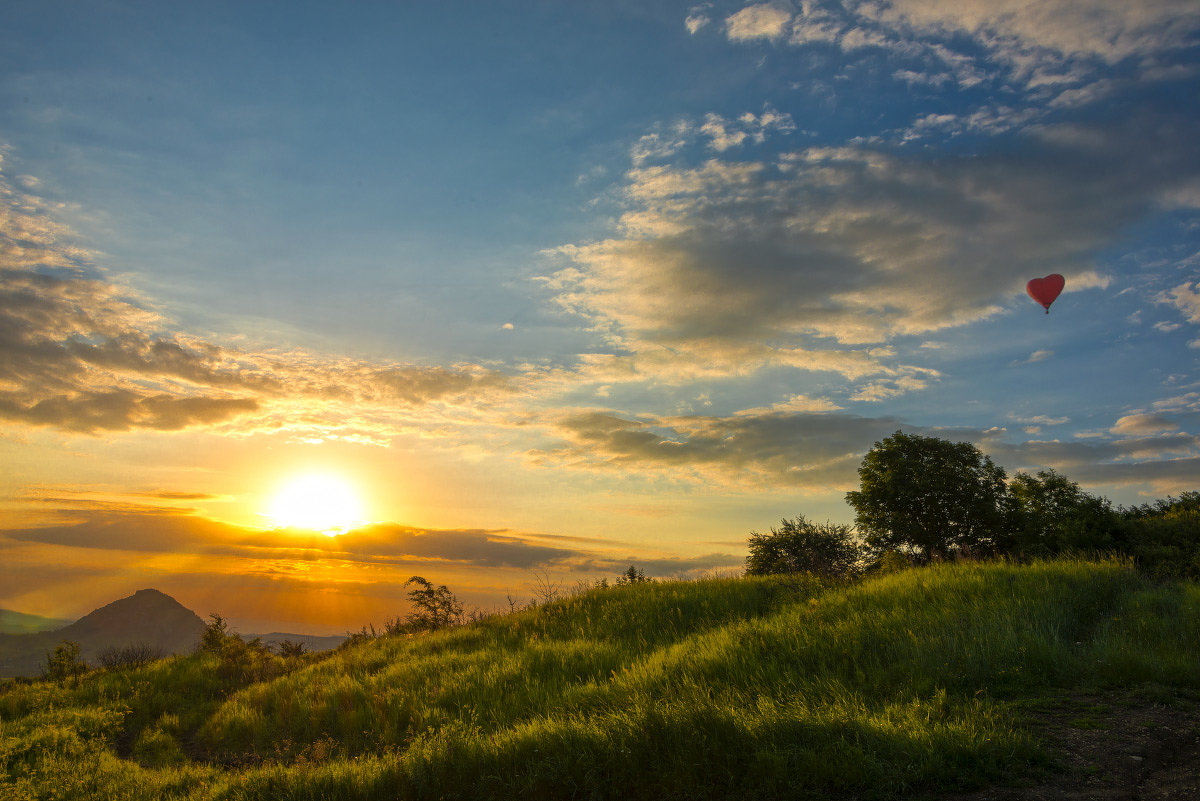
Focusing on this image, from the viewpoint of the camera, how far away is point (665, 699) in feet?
28.6

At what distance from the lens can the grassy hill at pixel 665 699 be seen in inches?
265

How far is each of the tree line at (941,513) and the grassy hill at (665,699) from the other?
20.1m

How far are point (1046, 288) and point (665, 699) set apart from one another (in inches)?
987

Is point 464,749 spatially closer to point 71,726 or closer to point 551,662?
point 551,662

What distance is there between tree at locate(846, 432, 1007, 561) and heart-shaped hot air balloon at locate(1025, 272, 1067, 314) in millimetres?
16310

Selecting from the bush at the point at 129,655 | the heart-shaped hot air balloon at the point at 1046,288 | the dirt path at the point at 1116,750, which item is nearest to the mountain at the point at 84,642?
the bush at the point at 129,655

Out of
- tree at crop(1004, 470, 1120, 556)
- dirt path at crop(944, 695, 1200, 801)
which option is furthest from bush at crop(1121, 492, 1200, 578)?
dirt path at crop(944, 695, 1200, 801)

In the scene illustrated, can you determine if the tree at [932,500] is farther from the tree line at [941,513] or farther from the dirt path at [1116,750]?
the dirt path at [1116,750]

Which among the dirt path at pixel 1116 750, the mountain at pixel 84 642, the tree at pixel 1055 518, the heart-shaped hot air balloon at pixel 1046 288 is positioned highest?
the heart-shaped hot air balloon at pixel 1046 288

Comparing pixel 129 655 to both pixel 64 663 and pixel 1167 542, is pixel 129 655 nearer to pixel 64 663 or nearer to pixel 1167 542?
pixel 64 663

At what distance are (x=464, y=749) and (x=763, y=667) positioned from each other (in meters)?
4.79

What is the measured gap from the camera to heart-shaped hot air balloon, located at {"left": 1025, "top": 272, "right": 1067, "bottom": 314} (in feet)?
82.4

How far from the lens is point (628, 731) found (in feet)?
24.4

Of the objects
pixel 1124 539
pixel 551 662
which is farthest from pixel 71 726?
pixel 1124 539
